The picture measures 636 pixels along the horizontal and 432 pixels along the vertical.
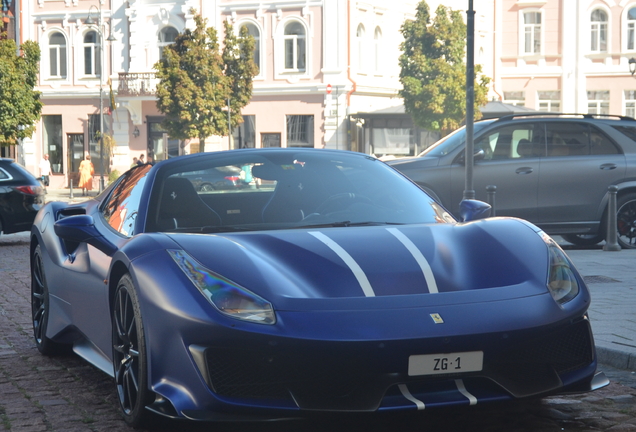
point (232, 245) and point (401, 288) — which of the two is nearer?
point (401, 288)

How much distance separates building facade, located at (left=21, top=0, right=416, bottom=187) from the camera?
43.9 meters

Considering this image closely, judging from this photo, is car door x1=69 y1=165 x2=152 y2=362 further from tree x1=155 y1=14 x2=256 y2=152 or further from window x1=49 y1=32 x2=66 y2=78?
window x1=49 y1=32 x2=66 y2=78

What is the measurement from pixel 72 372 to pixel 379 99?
40.8 m

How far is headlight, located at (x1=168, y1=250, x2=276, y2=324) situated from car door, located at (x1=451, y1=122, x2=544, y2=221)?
29.3 feet

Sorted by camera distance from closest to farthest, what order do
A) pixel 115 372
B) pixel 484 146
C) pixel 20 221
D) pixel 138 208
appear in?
pixel 115 372 < pixel 138 208 < pixel 484 146 < pixel 20 221

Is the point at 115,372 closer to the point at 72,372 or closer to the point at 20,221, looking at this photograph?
the point at 72,372

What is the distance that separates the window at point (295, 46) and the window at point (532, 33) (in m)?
13.8

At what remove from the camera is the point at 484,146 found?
1327 cm

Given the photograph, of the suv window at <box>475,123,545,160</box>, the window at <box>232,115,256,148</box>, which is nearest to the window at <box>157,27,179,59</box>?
the window at <box>232,115,256,148</box>

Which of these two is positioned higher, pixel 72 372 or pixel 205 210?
pixel 205 210

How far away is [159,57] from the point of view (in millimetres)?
46031

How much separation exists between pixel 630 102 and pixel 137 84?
2340 cm

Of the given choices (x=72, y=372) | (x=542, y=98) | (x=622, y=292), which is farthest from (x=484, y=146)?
(x=542, y=98)

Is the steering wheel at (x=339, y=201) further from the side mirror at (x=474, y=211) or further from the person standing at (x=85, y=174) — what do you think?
the person standing at (x=85, y=174)
